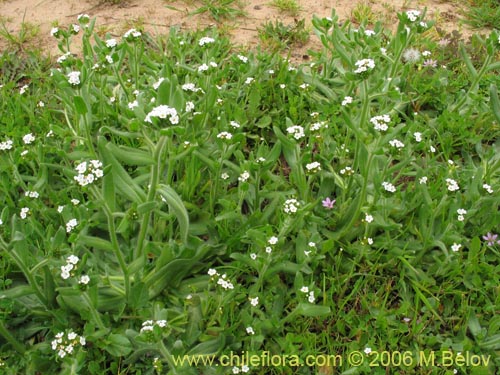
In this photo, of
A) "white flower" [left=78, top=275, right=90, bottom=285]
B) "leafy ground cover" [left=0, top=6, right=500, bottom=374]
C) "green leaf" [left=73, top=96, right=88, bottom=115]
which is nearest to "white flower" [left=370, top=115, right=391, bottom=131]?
"leafy ground cover" [left=0, top=6, right=500, bottom=374]

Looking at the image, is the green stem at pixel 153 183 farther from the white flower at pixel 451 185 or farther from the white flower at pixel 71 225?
the white flower at pixel 451 185

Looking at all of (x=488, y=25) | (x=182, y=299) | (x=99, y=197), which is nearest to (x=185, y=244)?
(x=182, y=299)

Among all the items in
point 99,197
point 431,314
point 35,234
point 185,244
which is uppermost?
point 99,197

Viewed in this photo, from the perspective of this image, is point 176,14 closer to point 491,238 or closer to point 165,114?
point 165,114

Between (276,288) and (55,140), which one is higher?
(55,140)

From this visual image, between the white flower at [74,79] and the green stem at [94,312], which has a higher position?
the white flower at [74,79]

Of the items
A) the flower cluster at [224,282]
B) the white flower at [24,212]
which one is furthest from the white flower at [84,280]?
the white flower at [24,212]

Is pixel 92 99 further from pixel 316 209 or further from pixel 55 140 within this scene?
pixel 316 209

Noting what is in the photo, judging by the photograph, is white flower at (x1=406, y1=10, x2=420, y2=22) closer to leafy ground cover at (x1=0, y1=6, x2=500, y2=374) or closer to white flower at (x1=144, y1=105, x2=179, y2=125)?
leafy ground cover at (x1=0, y1=6, x2=500, y2=374)
